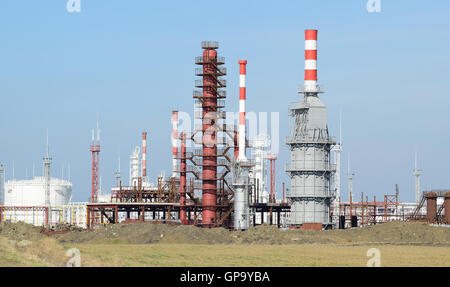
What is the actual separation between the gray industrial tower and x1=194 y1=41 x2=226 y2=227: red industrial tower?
872cm

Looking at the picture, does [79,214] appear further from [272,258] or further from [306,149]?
[272,258]

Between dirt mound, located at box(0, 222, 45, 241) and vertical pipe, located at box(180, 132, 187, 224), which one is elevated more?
vertical pipe, located at box(180, 132, 187, 224)

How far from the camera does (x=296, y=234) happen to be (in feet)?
257

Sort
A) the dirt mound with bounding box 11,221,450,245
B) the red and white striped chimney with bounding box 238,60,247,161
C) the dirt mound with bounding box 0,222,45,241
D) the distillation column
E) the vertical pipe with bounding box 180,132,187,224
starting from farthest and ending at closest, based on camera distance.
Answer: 1. the vertical pipe with bounding box 180,132,187,224
2. the red and white striped chimney with bounding box 238,60,247,161
3. the distillation column
4. the dirt mound with bounding box 11,221,450,245
5. the dirt mound with bounding box 0,222,45,241

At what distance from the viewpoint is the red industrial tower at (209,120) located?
9094 cm

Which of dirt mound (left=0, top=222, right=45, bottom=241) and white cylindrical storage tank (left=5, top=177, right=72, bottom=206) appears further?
white cylindrical storage tank (left=5, top=177, right=72, bottom=206)

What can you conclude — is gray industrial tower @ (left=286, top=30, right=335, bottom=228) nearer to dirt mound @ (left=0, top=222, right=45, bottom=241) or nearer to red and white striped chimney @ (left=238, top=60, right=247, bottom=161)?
red and white striped chimney @ (left=238, top=60, right=247, bottom=161)

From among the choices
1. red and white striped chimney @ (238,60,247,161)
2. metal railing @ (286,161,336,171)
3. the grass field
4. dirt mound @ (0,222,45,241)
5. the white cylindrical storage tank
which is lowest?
the white cylindrical storage tank

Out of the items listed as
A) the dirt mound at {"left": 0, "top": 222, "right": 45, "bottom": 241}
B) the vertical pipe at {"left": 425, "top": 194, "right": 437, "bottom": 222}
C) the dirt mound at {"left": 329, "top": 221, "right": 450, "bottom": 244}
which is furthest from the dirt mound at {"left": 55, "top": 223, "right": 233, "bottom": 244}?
the vertical pipe at {"left": 425, "top": 194, "right": 437, "bottom": 222}

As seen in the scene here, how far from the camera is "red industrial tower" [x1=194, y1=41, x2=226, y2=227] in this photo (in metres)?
90.9

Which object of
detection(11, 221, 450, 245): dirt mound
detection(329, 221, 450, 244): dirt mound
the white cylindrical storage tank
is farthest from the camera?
the white cylindrical storage tank

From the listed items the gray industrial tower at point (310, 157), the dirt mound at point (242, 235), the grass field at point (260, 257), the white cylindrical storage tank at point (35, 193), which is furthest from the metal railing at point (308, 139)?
the white cylindrical storage tank at point (35, 193)
